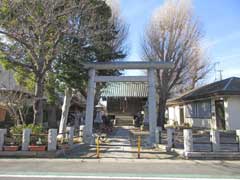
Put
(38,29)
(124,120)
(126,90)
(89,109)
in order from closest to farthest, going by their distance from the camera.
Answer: (38,29) → (89,109) → (126,90) → (124,120)

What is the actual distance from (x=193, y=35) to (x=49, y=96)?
15.1m

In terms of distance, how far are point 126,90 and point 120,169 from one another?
23.6 metres

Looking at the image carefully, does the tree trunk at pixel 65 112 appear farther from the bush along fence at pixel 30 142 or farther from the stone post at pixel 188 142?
the stone post at pixel 188 142

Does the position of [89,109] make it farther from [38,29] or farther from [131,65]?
[38,29]

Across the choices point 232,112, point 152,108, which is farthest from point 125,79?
point 232,112

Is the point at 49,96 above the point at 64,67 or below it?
below

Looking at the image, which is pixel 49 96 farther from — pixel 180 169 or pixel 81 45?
pixel 180 169

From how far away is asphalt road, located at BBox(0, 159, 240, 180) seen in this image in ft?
27.4

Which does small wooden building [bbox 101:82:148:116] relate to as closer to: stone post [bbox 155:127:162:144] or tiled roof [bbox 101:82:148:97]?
tiled roof [bbox 101:82:148:97]

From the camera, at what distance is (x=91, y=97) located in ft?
59.4

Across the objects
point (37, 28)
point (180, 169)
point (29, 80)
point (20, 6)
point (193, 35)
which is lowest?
point (180, 169)

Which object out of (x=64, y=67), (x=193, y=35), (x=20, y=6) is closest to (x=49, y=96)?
(x=64, y=67)

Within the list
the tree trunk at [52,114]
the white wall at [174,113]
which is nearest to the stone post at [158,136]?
the tree trunk at [52,114]

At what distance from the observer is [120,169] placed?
31.3ft
